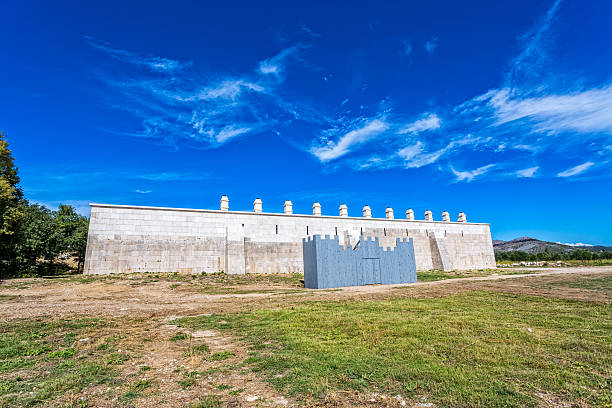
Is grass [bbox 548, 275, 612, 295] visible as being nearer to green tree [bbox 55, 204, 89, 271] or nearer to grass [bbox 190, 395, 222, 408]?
grass [bbox 190, 395, 222, 408]

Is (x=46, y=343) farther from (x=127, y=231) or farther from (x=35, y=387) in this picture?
(x=127, y=231)

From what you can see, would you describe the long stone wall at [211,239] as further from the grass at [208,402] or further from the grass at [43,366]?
the grass at [208,402]

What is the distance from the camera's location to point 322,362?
5387 millimetres

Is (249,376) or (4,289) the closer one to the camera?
(249,376)

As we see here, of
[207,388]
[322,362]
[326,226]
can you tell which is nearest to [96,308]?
[207,388]

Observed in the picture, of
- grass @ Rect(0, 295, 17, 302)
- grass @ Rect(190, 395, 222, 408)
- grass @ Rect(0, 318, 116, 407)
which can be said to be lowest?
grass @ Rect(190, 395, 222, 408)

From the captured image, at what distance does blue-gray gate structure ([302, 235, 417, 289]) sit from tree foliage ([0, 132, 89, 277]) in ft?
71.9

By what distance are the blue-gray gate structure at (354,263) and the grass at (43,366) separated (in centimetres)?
1466

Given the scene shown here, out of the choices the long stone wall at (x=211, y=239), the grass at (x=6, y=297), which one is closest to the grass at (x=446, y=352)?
the grass at (x=6, y=297)

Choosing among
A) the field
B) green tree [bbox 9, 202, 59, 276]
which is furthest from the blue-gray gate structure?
green tree [bbox 9, 202, 59, 276]

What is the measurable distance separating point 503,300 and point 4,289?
88.1 ft

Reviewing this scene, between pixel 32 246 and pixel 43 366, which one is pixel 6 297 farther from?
pixel 32 246

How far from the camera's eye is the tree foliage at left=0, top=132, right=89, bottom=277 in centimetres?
2194

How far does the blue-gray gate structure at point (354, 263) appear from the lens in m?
21.2
